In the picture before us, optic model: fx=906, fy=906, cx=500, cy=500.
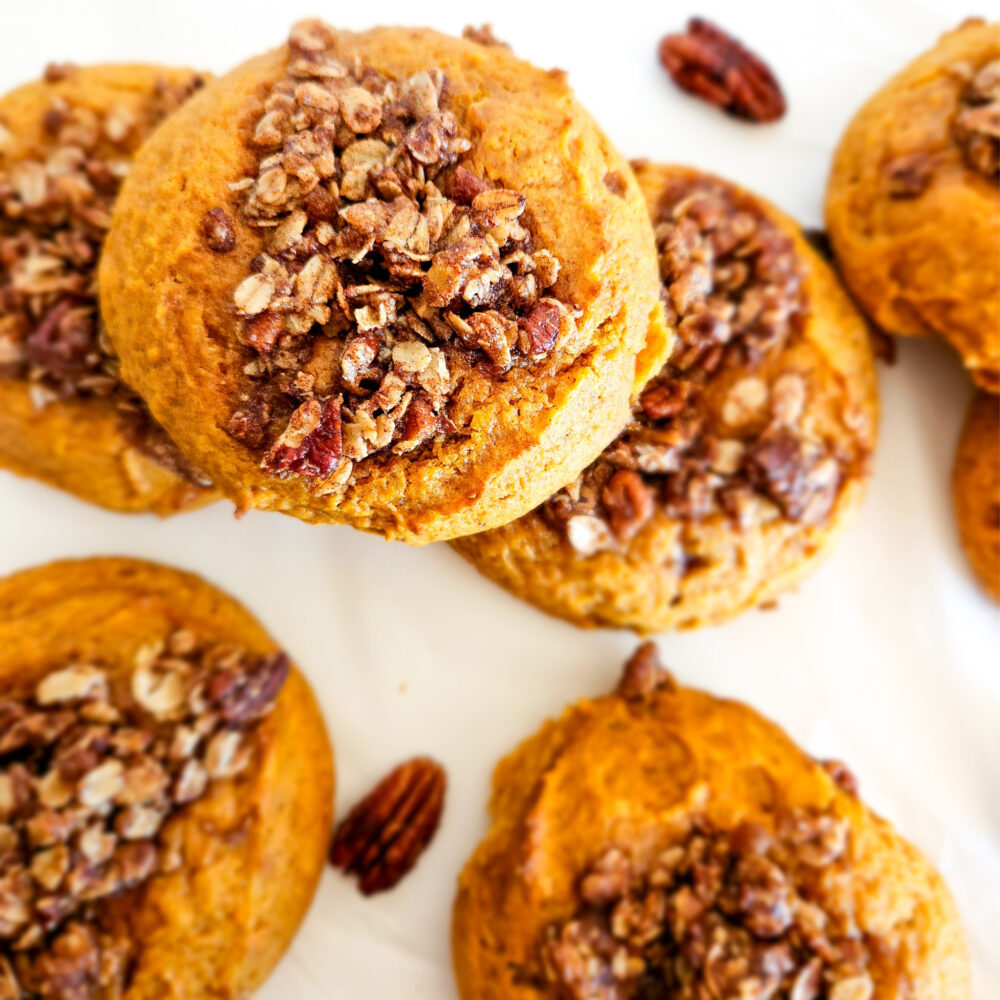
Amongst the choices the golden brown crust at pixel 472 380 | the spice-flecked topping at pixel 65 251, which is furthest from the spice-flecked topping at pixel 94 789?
the golden brown crust at pixel 472 380

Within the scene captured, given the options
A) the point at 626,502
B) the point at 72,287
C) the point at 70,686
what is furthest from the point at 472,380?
the point at 70,686

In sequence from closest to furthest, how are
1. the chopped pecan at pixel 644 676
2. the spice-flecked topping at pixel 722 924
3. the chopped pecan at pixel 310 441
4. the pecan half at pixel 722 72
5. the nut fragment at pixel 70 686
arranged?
the chopped pecan at pixel 310 441
the spice-flecked topping at pixel 722 924
the nut fragment at pixel 70 686
the chopped pecan at pixel 644 676
the pecan half at pixel 722 72

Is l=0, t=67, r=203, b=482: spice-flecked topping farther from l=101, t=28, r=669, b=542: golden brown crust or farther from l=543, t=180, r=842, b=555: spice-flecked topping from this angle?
l=543, t=180, r=842, b=555: spice-flecked topping

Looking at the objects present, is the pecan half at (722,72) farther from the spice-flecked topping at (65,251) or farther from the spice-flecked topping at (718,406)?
the spice-flecked topping at (65,251)

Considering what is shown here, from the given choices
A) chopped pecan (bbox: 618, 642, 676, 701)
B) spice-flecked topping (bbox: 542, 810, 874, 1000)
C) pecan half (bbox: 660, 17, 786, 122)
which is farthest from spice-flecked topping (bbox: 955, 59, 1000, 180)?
spice-flecked topping (bbox: 542, 810, 874, 1000)

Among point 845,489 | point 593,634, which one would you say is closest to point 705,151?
point 845,489
